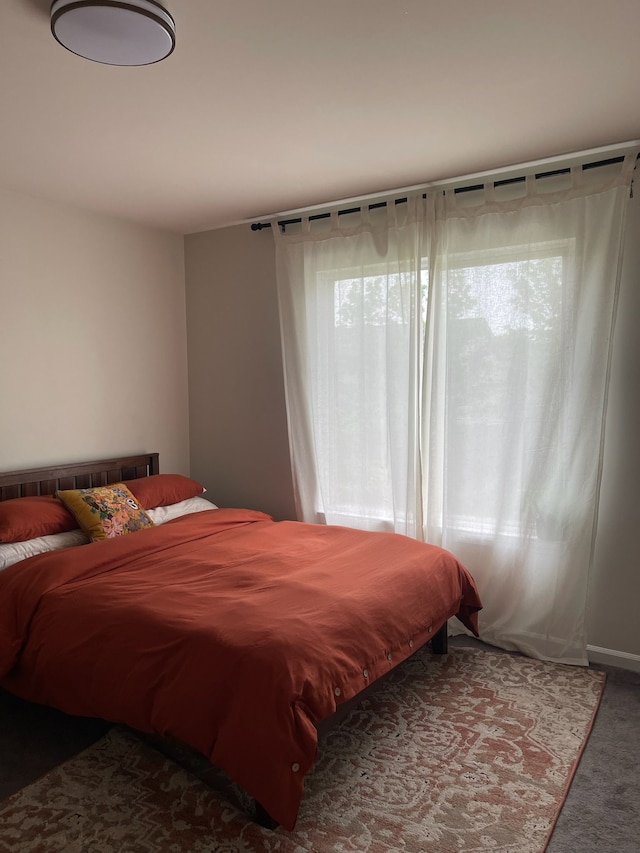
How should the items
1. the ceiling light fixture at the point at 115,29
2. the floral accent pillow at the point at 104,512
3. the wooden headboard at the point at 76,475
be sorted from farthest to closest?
the wooden headboard at the point at 76,475
the floral accent pillow at the point at 104,512
the ceiling light fixture at the point at 115,29

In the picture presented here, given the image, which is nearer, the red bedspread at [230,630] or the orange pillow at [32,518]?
the red bedspread at [230,630]

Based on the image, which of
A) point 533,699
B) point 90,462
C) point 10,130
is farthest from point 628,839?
point 10,130

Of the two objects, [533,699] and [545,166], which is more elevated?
[545,166]

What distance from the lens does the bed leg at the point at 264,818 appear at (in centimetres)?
208

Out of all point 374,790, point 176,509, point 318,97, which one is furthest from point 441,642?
point 318,97

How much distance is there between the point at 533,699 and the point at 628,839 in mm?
889

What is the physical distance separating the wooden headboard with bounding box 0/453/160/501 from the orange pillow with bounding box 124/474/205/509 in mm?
113

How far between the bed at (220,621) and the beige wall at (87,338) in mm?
346

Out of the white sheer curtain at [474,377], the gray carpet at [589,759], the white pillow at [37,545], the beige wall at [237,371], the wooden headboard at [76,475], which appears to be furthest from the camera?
the beige wall at [237,371]

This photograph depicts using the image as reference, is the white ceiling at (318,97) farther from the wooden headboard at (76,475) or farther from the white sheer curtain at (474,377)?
the wooden headboard at (76,475)

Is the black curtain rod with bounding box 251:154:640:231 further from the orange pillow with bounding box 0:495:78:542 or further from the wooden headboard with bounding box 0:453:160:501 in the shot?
the orange pillow with bounding box 0:495:78:542

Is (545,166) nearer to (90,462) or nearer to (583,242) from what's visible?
Result: (583,242)

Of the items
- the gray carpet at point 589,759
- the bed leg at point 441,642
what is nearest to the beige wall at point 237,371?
the bed leg at point 441,642

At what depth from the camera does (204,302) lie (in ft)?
15.0
